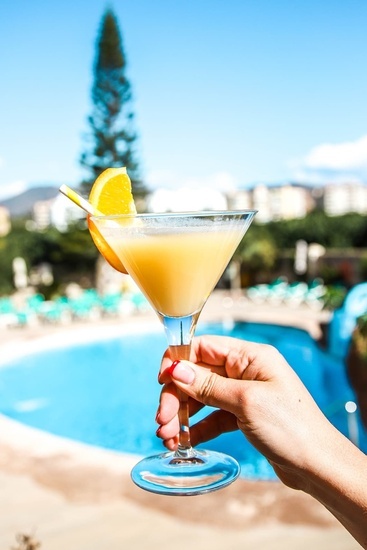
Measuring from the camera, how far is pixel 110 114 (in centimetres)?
1898

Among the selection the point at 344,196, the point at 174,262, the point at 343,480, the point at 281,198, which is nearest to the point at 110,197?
the point at 174,262


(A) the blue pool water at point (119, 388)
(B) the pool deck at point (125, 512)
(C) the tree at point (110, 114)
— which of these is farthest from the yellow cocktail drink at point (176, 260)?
(C) the tree at point (110, 114)

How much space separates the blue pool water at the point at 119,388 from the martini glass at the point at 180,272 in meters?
4.25

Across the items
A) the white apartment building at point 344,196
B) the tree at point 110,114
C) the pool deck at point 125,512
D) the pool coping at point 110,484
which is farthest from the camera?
the white apartment building at point 344,196

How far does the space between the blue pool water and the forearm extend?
4.39 meters

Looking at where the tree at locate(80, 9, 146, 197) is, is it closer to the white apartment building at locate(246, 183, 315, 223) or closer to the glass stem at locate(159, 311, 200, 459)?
the glass stem at locate(159, 311, 200, 459)

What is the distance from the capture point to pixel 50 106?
3406cm

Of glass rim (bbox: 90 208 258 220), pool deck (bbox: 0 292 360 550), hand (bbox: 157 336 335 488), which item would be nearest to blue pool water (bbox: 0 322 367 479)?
pool deck (bbox: 0 292 360 550)

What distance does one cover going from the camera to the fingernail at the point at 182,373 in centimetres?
122

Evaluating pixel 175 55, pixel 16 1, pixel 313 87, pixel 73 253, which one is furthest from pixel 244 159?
pixel 73 253

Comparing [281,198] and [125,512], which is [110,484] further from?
[281,198]

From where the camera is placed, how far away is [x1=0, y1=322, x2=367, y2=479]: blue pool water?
22.1 feet

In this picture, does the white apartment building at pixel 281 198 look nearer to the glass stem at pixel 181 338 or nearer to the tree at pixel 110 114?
the tree at pixel 110 114

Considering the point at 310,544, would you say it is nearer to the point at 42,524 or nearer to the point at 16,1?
the point at 42,524
